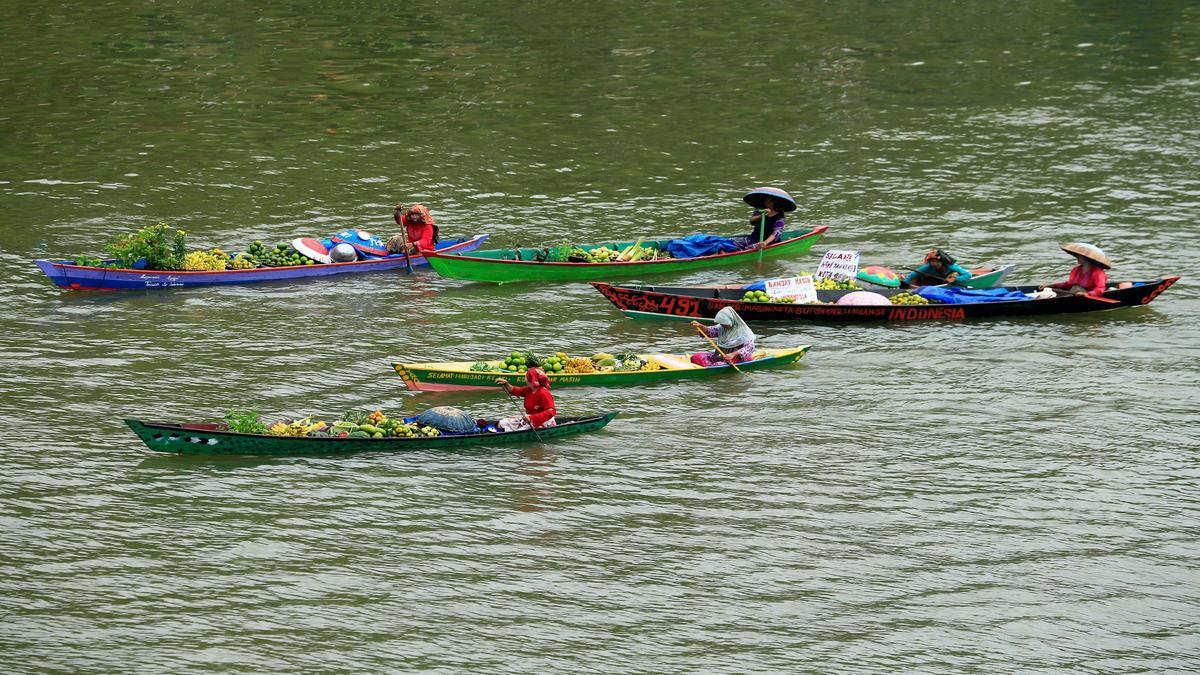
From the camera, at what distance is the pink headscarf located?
22.3 m

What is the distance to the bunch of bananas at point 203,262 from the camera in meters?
30.7

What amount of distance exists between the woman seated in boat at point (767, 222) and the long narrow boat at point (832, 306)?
3622 mm

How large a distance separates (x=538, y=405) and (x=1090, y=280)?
1308cm

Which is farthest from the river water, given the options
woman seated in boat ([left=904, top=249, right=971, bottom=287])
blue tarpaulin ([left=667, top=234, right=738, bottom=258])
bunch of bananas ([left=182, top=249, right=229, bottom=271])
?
woman seated in boat ([left=904, top=249, right=971, bottom=287])

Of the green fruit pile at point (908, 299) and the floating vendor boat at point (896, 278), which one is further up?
the floating vendor boat at point (896, 278)

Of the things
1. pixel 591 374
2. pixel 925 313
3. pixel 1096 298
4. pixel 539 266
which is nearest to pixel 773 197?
pixel 925 313

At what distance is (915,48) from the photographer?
5228 centimetres

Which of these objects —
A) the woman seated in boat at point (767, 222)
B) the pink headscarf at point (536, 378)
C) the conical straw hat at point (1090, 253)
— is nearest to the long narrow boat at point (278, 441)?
the pink headscarf at point (536, 378)

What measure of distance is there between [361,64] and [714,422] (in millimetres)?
32043

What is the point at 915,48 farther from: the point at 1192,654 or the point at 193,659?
the point at 193,659

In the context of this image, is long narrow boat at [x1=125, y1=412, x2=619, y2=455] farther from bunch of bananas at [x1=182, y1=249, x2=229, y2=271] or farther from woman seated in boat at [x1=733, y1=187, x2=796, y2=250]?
woman seated in boat at [x1=733, y1=187, x2=796, y2=250]

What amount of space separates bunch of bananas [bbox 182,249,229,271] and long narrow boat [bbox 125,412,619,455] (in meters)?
9.61

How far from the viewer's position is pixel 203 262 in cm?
3075

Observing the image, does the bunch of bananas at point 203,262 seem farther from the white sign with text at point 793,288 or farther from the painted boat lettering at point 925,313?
the painted boat lettering at point 925,313
